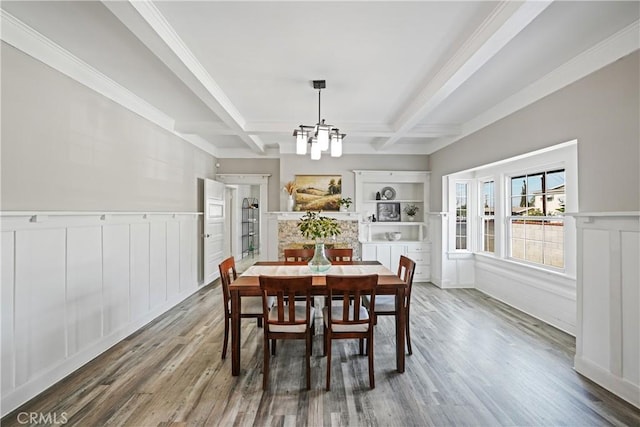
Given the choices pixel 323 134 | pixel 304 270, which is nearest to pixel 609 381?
pixel 304 270

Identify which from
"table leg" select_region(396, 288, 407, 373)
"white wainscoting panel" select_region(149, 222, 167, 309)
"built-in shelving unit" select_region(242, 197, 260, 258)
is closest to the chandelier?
"table leg" select_region(396, 288, 407, 373)

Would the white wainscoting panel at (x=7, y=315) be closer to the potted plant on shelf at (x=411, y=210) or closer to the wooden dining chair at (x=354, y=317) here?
the wooden dining chair at (x=354, y=317)

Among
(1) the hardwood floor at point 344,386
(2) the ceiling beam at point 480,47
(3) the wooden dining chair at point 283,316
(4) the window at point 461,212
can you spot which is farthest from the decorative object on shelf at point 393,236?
(3) the wooden dining chair at point 283,316

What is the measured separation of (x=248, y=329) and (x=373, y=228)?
3.55 meters

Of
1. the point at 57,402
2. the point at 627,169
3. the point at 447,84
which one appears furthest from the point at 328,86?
the point at 57,402

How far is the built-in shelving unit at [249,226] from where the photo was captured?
9.32 metres

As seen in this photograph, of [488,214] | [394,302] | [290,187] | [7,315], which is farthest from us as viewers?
[290,187]

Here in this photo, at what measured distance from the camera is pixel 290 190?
5988mm

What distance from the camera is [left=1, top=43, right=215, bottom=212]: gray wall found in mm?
2121

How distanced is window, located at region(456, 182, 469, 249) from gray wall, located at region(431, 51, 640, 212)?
214 cm

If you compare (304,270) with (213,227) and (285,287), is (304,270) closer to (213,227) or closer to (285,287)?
(285,287)

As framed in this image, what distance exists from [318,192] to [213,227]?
2123mm

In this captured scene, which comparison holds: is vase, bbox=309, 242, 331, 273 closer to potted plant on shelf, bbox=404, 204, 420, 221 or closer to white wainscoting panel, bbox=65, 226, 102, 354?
white wainscoting panel, bbox=65, 226, 102, 354

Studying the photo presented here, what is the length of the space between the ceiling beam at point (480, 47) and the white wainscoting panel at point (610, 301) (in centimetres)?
148
